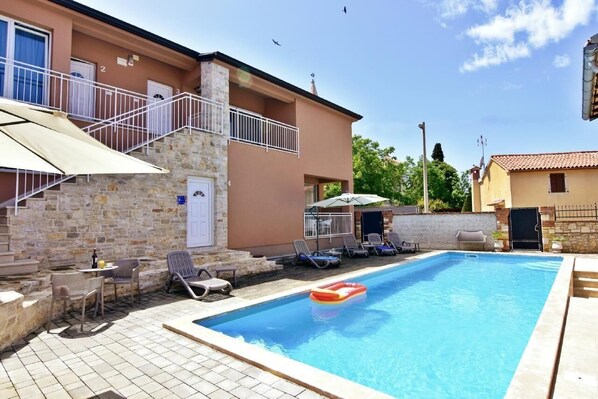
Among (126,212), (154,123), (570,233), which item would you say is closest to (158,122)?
(154,123)

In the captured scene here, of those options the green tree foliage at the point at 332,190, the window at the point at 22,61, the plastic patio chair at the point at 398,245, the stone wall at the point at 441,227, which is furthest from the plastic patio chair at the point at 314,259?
the green tree foliage at the point at 332,190

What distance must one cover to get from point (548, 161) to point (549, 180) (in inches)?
79.2

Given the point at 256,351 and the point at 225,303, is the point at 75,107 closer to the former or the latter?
the point at 225,303

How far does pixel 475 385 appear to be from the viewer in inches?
175

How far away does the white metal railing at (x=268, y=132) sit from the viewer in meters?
14.0

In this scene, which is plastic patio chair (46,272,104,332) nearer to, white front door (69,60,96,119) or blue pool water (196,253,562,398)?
blue pool water (196,253,562,398)

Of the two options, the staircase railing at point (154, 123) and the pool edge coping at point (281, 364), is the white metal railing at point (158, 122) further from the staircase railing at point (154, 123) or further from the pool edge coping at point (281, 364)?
the pool edge coping at point (281, 364)

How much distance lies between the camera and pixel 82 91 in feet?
32.2

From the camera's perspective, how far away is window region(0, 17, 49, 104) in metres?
8.20

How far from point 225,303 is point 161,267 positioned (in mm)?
2510

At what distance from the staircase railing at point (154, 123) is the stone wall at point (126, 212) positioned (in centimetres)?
77

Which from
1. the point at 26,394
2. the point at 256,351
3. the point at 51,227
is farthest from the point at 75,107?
the point at 256,351

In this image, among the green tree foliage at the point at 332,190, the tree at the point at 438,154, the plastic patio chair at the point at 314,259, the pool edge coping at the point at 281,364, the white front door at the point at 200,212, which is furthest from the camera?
the tree at the point at 438,154

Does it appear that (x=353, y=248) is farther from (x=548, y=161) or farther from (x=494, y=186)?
A: (x=494, y=186)
